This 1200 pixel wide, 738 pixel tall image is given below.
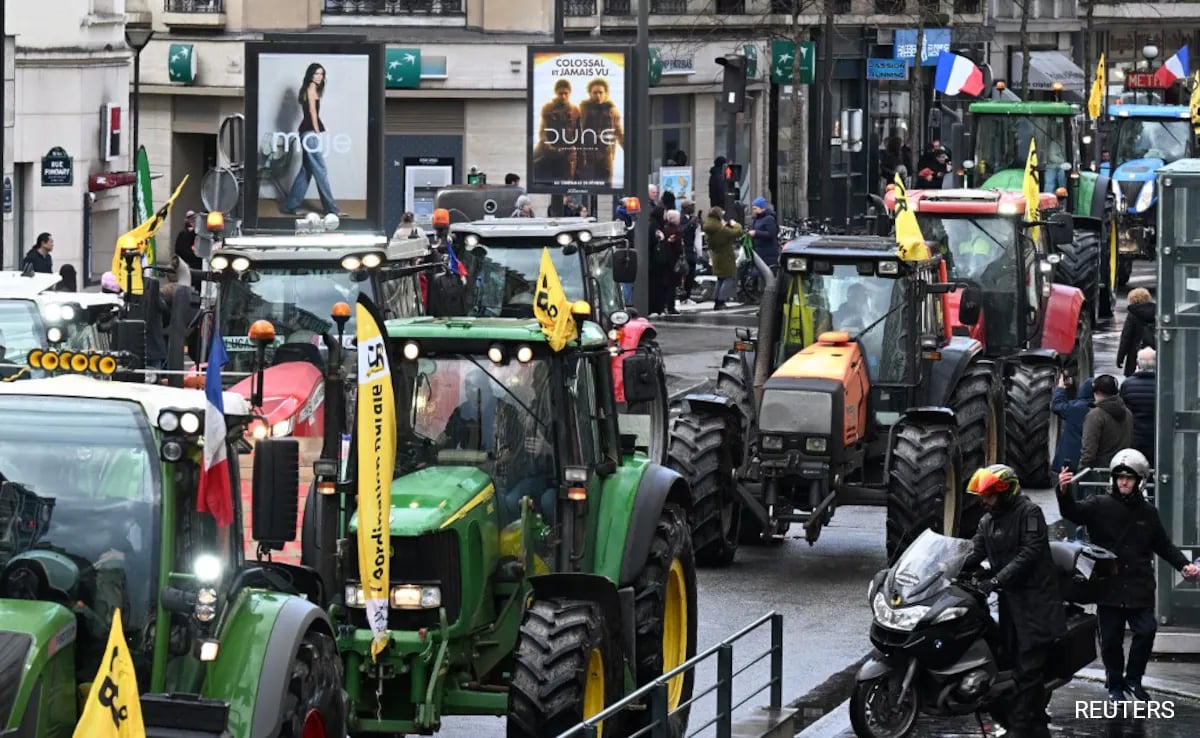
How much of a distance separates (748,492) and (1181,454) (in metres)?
4.05

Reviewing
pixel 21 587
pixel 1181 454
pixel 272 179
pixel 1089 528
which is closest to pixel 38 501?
pixel 21 587

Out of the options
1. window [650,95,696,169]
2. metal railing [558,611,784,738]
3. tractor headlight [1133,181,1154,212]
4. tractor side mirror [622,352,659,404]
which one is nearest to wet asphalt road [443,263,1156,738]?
metal railing [558,611,784,738]

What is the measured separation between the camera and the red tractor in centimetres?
2361

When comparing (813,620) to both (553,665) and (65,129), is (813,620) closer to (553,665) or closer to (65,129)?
(553,665)

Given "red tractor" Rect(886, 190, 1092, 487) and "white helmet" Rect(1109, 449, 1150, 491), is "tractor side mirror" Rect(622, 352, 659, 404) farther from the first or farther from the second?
"red tractor" Rect(886, 190, 1092, 487)

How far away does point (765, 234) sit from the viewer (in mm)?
39594

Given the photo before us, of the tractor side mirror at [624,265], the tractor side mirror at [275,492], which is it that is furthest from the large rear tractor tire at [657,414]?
the tractor side mirror at [275,492]

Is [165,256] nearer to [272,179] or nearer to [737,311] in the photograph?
[737,311]

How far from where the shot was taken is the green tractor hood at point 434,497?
465 inches

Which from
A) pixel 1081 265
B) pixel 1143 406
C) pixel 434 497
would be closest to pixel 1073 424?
pixel 1143 406

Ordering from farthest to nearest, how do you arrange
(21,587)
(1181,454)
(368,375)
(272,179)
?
(272,179), (1181,454), (368,375), (21,587)

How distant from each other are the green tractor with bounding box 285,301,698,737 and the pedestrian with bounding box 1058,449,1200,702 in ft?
8.98

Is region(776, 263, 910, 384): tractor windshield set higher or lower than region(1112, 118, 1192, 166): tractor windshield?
lower

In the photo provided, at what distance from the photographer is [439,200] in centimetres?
3588
